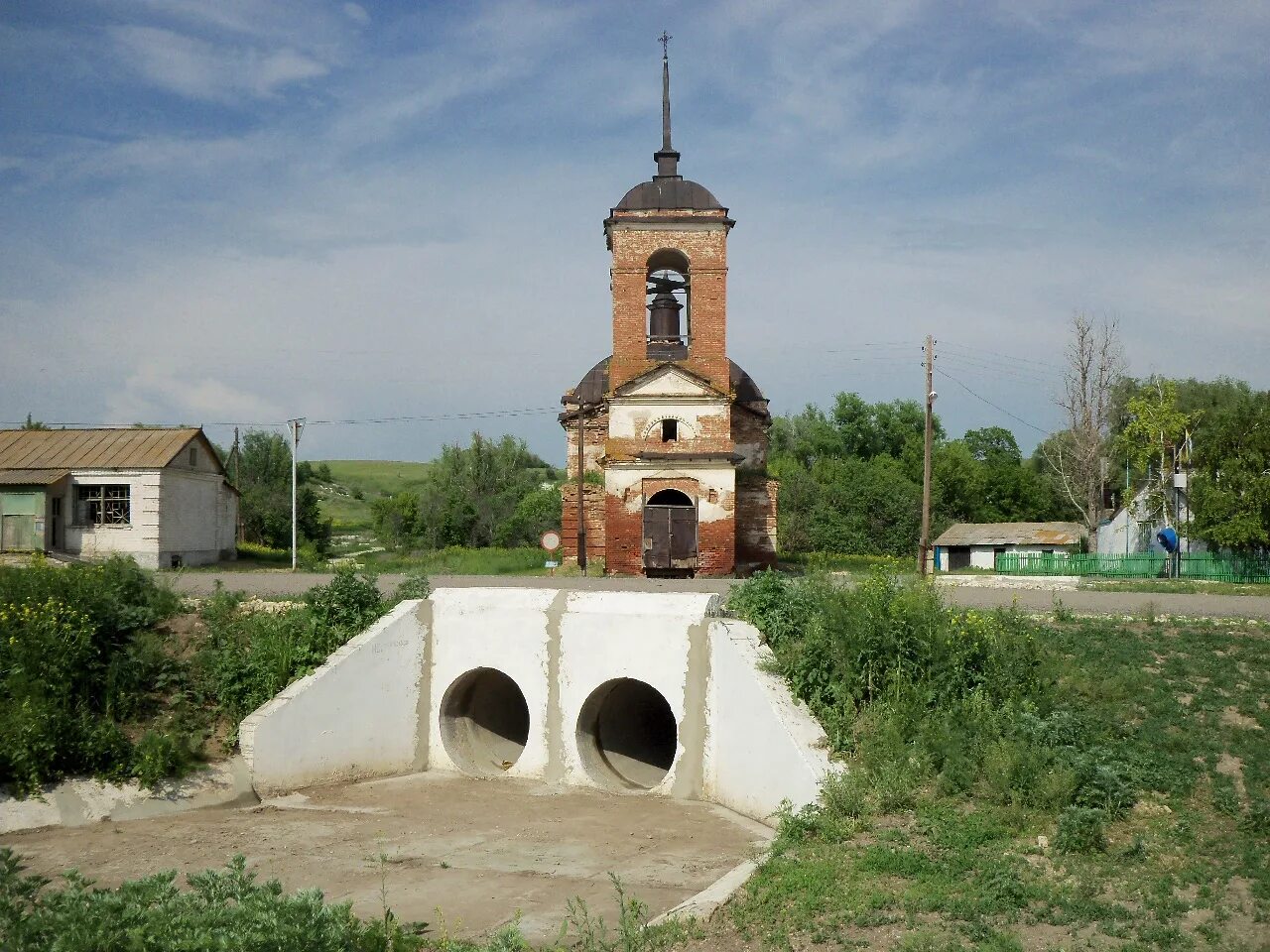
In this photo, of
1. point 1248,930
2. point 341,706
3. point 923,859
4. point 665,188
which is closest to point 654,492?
point 665,188

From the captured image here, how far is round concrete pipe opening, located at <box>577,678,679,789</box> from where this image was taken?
47.9 feet

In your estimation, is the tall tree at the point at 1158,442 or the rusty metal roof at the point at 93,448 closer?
the rusty metal roof at the point at 93,448

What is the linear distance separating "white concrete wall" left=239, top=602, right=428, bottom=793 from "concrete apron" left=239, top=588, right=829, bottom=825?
0.06 feet

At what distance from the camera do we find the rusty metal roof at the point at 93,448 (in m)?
29.3

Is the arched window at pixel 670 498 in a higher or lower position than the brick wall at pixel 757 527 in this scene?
higher

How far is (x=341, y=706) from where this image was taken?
14648mm

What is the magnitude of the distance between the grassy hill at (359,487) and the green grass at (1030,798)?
213 feet

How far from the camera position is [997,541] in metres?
48.0

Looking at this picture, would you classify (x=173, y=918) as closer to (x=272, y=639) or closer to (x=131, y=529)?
(x=272, y=639)

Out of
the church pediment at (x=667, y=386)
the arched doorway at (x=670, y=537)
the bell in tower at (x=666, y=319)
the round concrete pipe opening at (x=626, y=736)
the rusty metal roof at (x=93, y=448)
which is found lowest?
the round concrete pipe opening at (x=626, y=736)

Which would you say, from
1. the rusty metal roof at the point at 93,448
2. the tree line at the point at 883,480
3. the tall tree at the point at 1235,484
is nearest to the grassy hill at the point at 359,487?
the tree line at the point at 883,480

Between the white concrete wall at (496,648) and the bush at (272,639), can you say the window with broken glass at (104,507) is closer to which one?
the bush at (272,639)

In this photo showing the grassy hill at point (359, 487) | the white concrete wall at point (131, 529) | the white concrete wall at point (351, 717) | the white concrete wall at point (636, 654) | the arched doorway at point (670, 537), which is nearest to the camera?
the white concrete wall at point (636, 654)

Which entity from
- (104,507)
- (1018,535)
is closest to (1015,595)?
(104,507)
